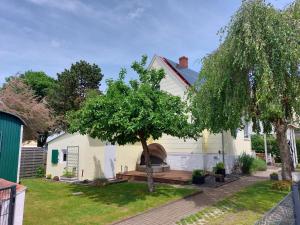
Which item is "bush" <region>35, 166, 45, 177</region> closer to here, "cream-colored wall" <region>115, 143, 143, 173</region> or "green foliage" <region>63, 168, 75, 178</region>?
"green foliage" <region>63, 168, 75, 178</region>

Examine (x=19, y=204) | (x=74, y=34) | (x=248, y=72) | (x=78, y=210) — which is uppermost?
(x=74, y=34)

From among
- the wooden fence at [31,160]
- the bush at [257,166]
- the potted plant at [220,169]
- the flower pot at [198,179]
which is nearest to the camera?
the flower pot at [198,179]

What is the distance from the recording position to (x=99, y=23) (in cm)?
1373

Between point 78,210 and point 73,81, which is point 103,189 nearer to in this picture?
point 78,210

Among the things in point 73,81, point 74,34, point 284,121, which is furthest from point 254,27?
point 73,81

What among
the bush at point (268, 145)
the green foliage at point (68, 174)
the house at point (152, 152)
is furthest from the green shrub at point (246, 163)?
the green foliage at point (68, 174)

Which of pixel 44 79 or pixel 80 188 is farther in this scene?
pixel 44 79

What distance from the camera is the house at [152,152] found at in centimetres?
1677

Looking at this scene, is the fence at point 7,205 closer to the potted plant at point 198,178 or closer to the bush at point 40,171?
the potted plant at point 198,178

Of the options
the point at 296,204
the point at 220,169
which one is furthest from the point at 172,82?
the point at 296,204

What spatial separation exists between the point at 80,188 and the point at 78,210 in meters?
4.95

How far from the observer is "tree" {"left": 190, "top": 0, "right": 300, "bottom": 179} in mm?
8062

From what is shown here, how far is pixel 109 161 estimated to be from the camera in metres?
17.1

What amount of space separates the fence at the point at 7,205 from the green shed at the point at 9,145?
6717mm
